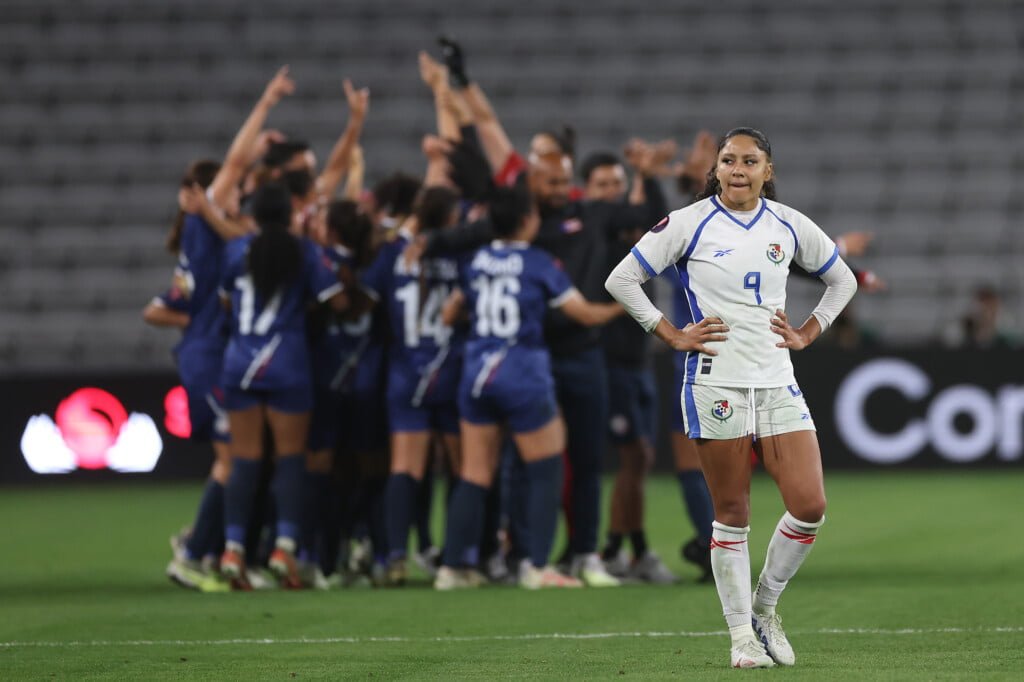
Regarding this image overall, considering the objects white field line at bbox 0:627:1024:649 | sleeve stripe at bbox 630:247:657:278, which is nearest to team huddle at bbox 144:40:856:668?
white field line at bbox 0:627:1024:649

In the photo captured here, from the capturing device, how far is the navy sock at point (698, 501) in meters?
9.06

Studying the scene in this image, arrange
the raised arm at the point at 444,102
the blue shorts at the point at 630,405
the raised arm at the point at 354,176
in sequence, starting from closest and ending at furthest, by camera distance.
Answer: the blue shorts at the point at 630,405 → the raised arm at the point at 444,102 → the raised arm at the point at 354,176

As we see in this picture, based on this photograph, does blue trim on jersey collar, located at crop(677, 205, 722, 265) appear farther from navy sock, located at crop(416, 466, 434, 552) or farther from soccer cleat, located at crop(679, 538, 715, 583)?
navy sock, located at crop(416, 466, 434, 552)

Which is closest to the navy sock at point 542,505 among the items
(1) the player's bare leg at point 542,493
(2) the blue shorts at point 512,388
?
(1) the player's bare leg at point 542,493

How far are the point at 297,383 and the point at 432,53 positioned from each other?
1374 centimetres

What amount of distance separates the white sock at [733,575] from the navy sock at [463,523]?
313 centimetres

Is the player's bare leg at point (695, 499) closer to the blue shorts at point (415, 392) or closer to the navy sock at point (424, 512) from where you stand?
the blue shorts at point (415, 392)

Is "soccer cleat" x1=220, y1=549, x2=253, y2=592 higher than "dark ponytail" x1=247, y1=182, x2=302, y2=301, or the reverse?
"dark ponytail" x1=247, y1=182, x2=302, y2=301

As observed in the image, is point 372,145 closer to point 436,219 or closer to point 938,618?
point 436,219

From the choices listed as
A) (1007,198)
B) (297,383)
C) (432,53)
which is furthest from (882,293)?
(297,383)

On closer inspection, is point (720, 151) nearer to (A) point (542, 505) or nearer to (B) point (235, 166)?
(A) point (542, 505)

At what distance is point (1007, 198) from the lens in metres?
21.6

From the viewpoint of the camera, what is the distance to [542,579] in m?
9.03

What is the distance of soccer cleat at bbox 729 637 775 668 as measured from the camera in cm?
588
